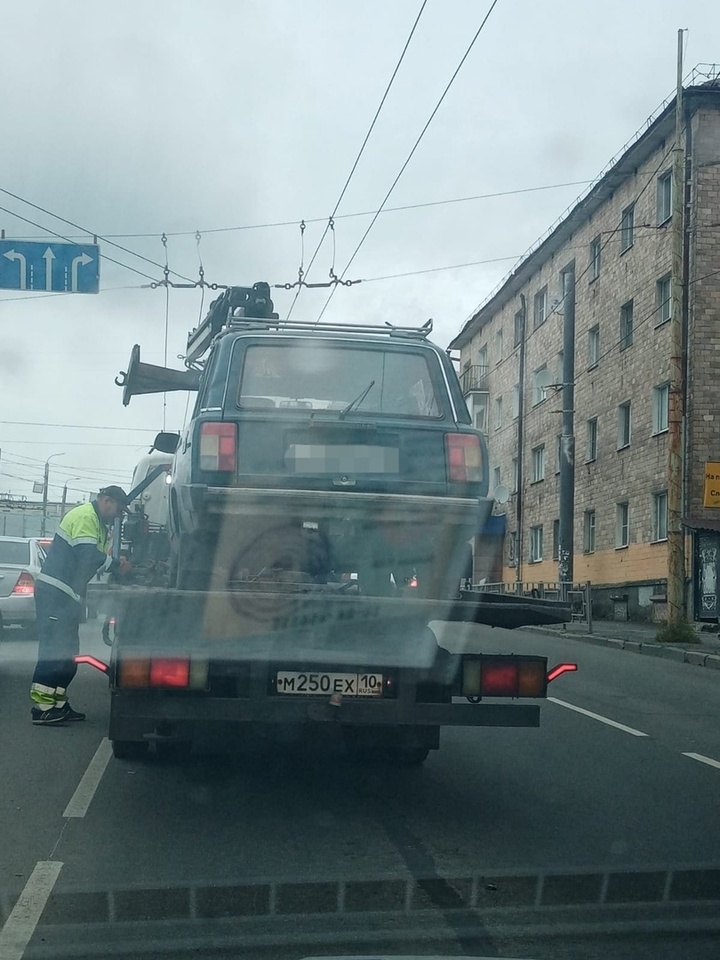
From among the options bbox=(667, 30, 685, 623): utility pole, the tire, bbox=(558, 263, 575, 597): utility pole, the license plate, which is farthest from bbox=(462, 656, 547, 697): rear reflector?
bbox=(558, 263, 575, 597): utility pole

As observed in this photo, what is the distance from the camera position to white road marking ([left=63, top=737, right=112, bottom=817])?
627 centimetres

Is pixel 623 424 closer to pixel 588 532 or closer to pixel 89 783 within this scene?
pixel 588 532

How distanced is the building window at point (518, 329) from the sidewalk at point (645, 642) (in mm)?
15798

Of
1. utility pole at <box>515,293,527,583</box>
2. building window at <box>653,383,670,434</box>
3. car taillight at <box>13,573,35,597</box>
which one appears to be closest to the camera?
car taillight at <box>13,573,35,597</box>

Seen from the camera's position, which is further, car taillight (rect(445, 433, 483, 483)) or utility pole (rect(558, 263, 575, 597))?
utility pole (rect(558, 263, 575, 597))

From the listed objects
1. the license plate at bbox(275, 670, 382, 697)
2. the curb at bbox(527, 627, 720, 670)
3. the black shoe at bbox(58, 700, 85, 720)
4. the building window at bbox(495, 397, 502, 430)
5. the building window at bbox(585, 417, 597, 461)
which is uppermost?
the building window at bbox(495, 397, 502, 430)

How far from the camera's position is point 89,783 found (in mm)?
6930

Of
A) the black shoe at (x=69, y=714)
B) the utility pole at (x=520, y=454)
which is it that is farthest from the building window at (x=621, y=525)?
the black shoe at (x=69, y=714)

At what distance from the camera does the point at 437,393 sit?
23.4ft

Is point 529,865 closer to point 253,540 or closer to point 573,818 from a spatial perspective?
point 573,818

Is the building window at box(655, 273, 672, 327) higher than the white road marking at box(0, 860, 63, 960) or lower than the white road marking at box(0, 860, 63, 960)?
higher

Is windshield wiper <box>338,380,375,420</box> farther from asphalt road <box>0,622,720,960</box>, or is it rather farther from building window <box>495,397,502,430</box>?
building window <box>495,397,502,430</box>

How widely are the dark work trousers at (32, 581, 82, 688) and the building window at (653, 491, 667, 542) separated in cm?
2224

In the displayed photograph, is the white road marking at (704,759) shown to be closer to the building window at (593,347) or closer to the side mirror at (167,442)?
the side mirror at (167,442)
